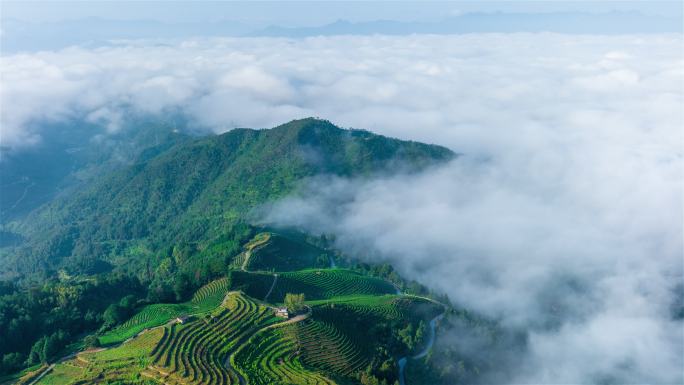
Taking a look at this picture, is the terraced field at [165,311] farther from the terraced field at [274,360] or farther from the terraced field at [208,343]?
the terraced field at [274,360]

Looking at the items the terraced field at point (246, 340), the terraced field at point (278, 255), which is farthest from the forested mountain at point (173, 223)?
the terraced field at point (246, 340)

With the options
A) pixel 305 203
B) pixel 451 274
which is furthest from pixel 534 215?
pixel 305 203

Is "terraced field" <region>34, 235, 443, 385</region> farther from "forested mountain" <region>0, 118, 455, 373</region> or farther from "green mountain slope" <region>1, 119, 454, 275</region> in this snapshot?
"green mountain slope" <region>1, 119, 454, 275</region>

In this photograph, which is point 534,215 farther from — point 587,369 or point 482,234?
point 587,369

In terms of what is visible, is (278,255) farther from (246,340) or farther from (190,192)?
(190,192)

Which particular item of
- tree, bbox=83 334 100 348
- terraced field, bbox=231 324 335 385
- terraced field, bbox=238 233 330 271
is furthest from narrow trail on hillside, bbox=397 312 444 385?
tree, bbox=83 334 100 348

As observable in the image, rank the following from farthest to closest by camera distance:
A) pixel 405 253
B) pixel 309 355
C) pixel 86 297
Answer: pixel 405 253 → pixel 86 297 → pixel 309 355


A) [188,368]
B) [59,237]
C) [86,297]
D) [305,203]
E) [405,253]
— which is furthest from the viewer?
[59,237]

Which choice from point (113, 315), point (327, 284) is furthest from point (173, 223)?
point (113, 315)
